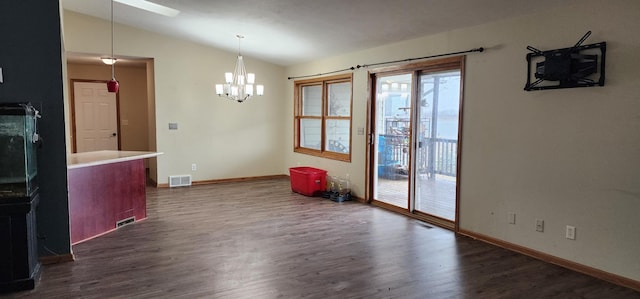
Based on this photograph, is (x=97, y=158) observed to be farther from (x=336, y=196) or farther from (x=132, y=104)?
(x=132, y=104)

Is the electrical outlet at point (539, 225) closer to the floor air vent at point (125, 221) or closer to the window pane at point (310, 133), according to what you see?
the window pane at point (310, 133)

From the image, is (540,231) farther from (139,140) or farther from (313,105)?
(139,140)

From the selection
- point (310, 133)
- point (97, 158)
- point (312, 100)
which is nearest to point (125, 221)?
point (97, 158)

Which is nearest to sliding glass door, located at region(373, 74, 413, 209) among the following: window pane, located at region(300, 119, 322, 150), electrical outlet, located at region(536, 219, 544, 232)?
window pane, located at region(300, 119, 322, 150)

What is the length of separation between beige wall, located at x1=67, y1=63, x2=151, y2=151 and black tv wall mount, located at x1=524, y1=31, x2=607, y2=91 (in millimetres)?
7686

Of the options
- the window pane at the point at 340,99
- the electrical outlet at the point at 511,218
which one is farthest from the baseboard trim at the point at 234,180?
the electrical outlet at the point at 511,218

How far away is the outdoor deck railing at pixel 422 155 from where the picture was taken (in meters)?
4.73

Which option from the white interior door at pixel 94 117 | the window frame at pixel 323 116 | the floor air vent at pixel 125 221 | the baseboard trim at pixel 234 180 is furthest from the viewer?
the white interior door at pixel 94 117

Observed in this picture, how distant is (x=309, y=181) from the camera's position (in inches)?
253

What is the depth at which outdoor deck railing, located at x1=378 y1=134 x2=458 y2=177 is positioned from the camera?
15.5ft

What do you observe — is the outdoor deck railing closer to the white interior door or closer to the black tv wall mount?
the black tv wall mount

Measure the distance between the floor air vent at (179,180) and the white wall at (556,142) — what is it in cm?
483

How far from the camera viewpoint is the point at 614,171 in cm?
316

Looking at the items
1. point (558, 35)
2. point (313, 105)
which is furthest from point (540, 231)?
point (313, 105)
